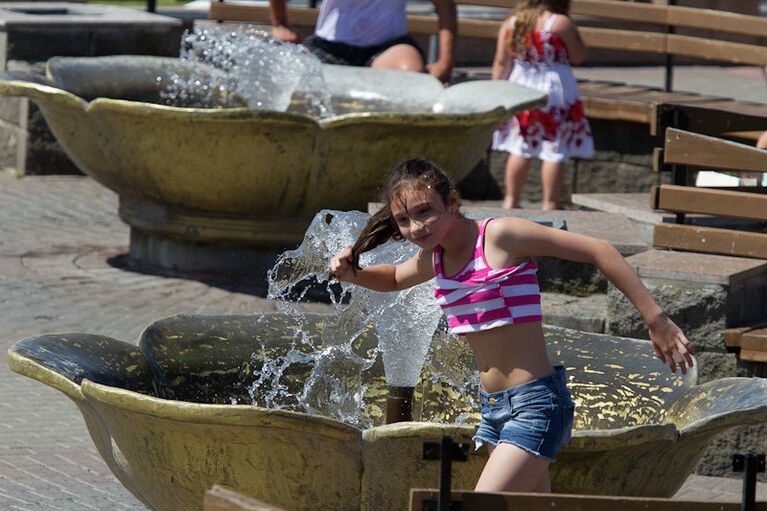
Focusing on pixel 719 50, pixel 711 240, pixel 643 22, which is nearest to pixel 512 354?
pixel 711 240

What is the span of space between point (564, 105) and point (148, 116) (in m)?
2.70

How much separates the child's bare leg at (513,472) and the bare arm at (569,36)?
5.45 meters

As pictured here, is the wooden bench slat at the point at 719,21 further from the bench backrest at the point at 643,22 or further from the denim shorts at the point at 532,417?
the denim shorts at the point at 532,417

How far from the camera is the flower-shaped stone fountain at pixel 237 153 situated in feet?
25.1

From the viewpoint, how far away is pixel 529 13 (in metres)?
9.00

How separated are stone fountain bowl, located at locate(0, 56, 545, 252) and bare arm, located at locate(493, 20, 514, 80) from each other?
0.69 m

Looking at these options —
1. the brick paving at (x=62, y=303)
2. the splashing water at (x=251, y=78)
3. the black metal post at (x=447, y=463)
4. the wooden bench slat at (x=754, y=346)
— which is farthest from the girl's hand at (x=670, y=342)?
the splashing water at (x=251, y=78)

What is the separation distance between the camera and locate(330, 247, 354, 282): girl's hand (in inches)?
165

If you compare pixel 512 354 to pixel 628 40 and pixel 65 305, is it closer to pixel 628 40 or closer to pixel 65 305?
pixel 65 305

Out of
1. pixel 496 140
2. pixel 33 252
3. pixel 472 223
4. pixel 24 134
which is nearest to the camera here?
pixel 472 223

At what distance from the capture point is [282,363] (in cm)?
483

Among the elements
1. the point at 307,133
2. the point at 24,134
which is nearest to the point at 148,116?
the point at 307,133

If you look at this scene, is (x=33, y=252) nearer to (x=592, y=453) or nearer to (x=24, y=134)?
(x=24, y=134)

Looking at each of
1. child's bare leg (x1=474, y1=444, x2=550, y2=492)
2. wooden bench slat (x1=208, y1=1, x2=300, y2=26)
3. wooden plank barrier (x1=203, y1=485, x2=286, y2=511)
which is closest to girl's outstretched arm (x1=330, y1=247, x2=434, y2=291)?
child's bare leg (x1=474, y1=444, x2=550, y2=492)
